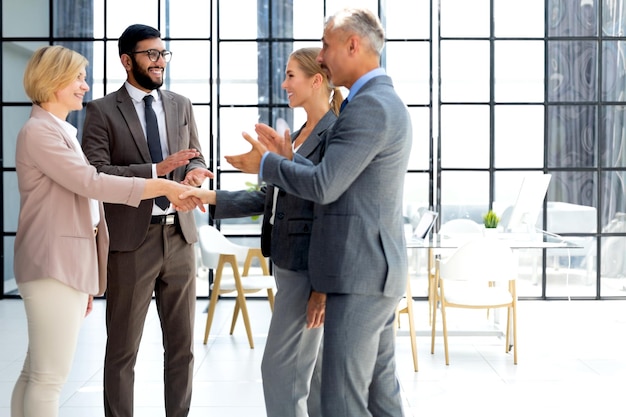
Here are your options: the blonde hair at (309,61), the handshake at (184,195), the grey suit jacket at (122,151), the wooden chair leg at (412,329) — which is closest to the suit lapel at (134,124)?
the grey suit jacket at (122,151)

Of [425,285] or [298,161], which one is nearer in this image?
[298,161]

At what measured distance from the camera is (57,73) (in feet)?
10.4

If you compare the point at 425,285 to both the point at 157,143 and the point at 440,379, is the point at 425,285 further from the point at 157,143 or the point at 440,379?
the point at 157,143

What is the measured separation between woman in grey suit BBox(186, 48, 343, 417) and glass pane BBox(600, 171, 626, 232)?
6.08m

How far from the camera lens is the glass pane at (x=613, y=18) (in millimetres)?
8648

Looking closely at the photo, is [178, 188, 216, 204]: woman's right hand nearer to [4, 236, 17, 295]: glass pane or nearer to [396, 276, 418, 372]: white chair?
[396, 276, 418, 372]: white chair

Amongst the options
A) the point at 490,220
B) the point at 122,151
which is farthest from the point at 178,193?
the point at 490,220

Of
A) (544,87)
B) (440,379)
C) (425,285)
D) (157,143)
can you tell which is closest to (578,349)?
(440,379)

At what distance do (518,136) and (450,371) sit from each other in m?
3.74

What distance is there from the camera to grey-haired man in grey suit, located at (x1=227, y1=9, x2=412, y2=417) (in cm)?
260

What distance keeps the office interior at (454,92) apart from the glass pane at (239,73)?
12mm

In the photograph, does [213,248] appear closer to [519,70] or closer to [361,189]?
[519,70]

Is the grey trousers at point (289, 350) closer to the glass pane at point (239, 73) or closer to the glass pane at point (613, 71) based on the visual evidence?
the glass pane at point (239, 73)

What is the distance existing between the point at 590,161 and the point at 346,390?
21.9ft
